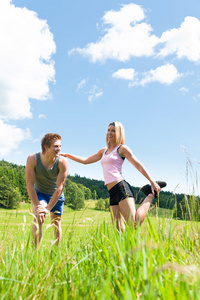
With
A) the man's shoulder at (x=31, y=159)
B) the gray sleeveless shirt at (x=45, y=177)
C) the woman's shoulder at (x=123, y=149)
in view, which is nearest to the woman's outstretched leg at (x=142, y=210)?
the woman's shoulder at (x=123, y=149)

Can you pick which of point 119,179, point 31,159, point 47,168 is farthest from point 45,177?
point 119,179

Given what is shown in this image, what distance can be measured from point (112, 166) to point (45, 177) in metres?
1.22

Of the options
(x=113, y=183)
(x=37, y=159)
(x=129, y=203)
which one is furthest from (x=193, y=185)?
(x=37, y=159)

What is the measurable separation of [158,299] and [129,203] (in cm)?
276

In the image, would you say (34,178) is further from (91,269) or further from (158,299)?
(158,299)

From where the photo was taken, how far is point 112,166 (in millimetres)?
4469

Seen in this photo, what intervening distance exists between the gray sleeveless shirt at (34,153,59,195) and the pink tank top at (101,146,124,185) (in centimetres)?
87

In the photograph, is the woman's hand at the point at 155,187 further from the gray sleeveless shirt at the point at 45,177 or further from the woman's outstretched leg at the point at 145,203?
the gray sleeveless shirt at the point at 45,177

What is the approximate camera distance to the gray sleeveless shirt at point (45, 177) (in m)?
4.36

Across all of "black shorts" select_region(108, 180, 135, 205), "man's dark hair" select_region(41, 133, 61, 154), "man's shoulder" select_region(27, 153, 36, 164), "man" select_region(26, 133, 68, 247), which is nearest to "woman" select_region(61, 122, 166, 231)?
"black shorts" select_region(108, 180, 135, 205)

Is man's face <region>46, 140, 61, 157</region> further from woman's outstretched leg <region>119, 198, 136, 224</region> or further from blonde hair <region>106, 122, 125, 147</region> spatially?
woman's outstretched leg <region>119, 198, 136, 224</region>

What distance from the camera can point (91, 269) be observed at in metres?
2.03

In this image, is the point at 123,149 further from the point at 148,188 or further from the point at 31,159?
the point at 31,159

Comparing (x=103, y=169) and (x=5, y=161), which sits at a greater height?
(x=5, y=161)
